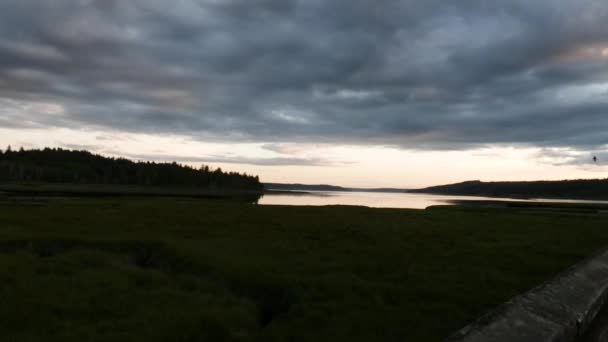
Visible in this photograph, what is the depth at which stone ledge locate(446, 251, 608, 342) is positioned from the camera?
598 centimetres

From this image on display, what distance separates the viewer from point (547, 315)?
22.9 feet

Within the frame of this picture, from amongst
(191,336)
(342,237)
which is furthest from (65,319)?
(342,237)

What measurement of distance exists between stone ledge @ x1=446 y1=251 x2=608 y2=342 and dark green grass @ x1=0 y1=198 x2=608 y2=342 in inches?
60.5

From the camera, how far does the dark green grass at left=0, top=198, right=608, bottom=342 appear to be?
313 inches

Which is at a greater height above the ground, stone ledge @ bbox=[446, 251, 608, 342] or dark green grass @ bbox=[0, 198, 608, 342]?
stone ledge @ bbox=[446, 251, 608, 342]

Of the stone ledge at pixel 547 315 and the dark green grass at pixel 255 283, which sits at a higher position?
the stone ledge at pixel 547 315

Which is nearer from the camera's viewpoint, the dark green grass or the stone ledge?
the stone ledge

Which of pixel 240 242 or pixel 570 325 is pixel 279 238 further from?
pixel 570 325

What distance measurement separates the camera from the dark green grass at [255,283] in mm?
7938

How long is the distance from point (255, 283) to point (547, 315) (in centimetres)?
791

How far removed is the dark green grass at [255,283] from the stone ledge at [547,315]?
1.54 m

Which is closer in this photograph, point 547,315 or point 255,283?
point 547,315

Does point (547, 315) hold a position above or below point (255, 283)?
above

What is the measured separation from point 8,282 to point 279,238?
1222 centimetres
